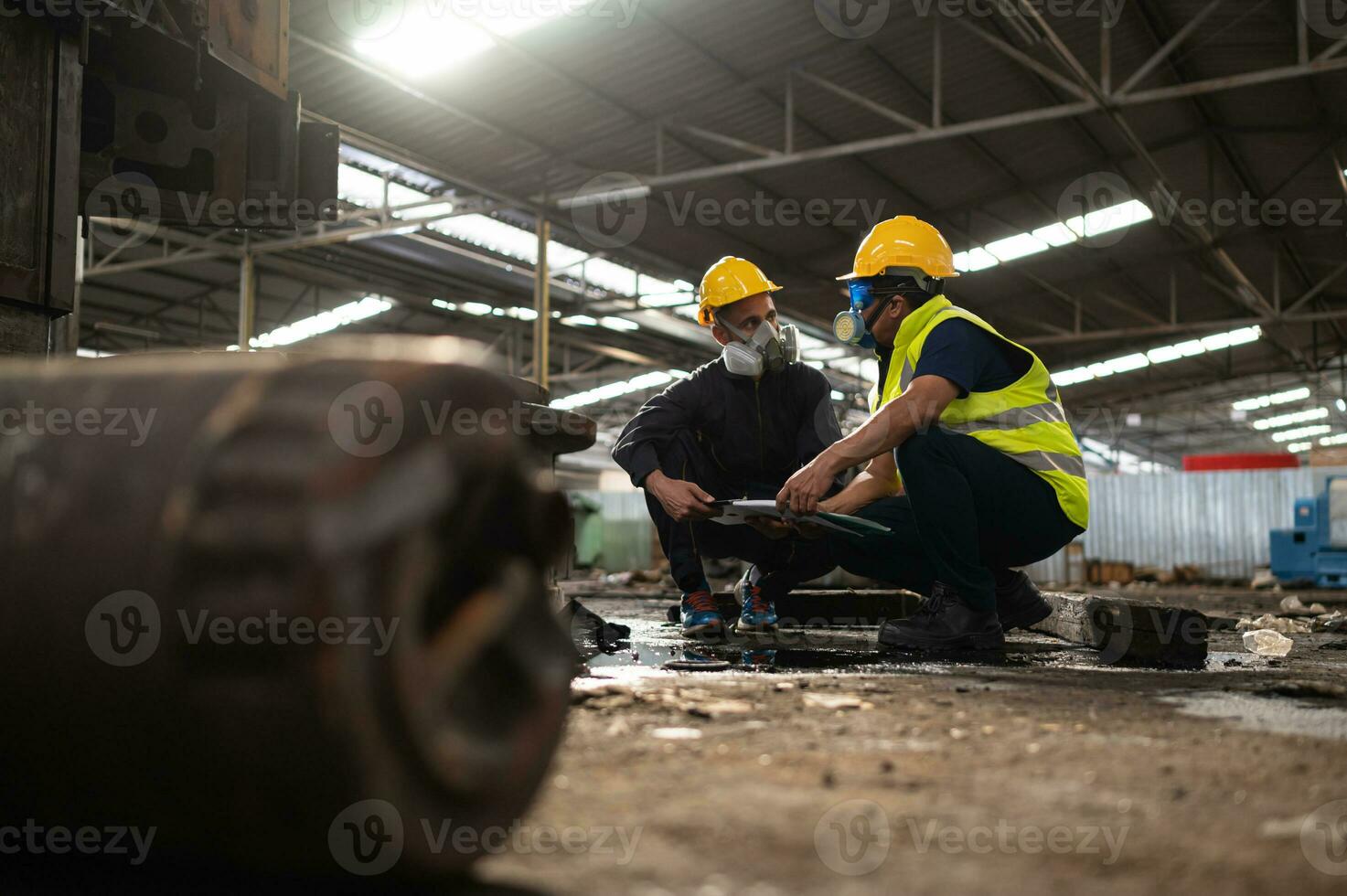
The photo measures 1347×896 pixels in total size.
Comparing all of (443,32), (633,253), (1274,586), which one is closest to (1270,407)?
(1274,586)

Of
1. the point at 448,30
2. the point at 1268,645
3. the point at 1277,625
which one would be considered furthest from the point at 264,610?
the point at 448,30

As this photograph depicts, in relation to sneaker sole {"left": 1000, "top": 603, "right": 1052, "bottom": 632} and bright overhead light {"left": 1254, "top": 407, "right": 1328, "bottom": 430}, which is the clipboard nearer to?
sneaker sole {"left": 1000, "top": 603, "right": 1052, "bottom": 632}

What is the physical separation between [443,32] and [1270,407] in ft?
79.9

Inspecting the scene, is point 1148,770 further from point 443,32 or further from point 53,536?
point 443,32

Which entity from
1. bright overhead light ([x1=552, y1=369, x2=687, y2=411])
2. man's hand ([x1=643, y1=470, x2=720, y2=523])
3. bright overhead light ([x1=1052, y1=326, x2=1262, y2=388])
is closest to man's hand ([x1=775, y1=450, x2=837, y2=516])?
man's hand ([x1=643, y1=470, x2=720, y2=523])

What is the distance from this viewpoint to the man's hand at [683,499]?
12.7 feet

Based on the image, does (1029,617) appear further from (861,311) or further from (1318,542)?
(1318,542)

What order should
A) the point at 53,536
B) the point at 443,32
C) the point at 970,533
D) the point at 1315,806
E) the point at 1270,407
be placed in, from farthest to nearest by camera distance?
the point at 1270,407
the point at 443,32
the point at 970,533
the point at 1315,806
the point at 53,536

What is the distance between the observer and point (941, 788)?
4.92 ft

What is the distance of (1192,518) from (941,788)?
16950 millimetres

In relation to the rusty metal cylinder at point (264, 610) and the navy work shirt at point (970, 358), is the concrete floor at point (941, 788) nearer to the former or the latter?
the rusty metal cylinder at point (264, 610)

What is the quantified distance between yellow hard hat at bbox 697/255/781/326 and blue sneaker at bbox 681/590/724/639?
1.19 meters

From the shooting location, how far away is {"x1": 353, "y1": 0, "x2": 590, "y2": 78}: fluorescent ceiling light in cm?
761

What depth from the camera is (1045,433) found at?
11.3ft
